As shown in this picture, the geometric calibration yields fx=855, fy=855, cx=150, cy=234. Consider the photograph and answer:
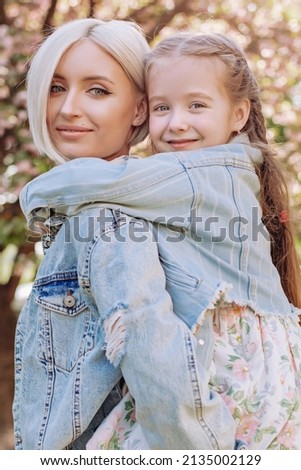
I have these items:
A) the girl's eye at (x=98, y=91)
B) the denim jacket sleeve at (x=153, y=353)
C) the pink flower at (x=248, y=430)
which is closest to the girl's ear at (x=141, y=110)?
the girl's eye at (x=98, y=91)

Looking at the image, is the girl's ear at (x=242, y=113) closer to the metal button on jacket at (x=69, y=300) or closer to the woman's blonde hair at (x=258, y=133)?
the woman's blonde hair at (x=258, y=133)

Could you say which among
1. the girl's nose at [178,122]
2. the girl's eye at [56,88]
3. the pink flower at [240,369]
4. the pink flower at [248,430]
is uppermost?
the girl's eye at [56,88]

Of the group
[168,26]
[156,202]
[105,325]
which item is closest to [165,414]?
[105,325]

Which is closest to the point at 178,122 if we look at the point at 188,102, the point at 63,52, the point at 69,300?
the point at 188,102

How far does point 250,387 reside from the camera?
1.88 m

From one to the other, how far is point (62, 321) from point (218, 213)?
43 centimetres

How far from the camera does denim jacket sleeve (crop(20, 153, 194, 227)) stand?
1.85 metres

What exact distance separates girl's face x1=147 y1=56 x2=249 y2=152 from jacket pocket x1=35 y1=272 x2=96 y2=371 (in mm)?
457

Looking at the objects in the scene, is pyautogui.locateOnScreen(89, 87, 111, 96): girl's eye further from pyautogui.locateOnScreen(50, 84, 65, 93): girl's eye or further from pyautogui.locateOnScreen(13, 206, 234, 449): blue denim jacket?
pyautogui.locateOnScreen(13, 206, 234, 449): blue denim jacket

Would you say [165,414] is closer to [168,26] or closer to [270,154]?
[270,154]

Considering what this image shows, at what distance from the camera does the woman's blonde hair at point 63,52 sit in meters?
2.17

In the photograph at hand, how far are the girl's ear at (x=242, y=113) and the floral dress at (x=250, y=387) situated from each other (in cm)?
51

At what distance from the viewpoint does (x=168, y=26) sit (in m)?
4.66

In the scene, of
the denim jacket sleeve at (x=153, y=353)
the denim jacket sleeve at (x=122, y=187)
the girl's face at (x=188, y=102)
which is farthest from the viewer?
the girl's face at (x=188, y=102)
